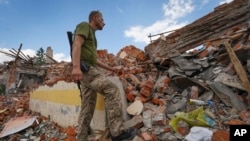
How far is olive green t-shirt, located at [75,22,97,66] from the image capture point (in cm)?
284

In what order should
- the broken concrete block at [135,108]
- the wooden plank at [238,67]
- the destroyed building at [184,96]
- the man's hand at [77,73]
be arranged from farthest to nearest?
the broken concrete block at [135,108] → the wooden plank at [238,67] → the destroyed building at [184,96] → the man's hand at [77,73]

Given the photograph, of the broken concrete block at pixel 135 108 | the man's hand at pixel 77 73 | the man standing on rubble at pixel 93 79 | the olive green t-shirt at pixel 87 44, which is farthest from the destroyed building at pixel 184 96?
the man's hand at pixel 77 73

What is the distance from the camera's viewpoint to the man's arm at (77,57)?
2.65m

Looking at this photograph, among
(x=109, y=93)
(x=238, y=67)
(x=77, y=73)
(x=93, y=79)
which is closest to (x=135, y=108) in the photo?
(x=109, y=93)

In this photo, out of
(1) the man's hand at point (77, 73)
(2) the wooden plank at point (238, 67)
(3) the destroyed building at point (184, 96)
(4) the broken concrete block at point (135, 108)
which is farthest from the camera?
(4) the broken concrete block at point (135, 108)

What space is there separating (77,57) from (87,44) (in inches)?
12.9

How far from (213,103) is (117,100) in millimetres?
1337

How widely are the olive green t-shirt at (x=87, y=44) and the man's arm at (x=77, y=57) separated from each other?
0.27 feet

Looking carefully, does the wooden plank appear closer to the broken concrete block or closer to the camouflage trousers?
the broken concrete block

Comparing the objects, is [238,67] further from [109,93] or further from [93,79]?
[93,79]

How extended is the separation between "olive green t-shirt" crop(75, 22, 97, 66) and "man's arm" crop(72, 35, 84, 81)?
0.27 feet

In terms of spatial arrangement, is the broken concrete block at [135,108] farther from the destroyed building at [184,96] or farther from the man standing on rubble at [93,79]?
the man standing on rubble at [93,79]

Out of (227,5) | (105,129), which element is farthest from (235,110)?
(227,5)

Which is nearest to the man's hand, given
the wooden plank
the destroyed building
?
the destroyed building
